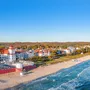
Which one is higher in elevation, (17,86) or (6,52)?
(6,52)

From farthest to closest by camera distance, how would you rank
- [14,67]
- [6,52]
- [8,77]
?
[6,52]
[14,67]
[8,77]

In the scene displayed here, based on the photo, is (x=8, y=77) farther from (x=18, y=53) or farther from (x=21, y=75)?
(x=18, y=53)

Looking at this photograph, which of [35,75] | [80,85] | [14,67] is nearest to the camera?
[80,85]

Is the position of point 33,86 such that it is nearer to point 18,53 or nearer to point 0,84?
point 0,84

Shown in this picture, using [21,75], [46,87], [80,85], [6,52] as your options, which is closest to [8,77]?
[21,75]

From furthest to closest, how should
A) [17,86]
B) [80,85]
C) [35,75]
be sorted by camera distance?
1. [35,75]
2. [80,85]
3. [17,86]

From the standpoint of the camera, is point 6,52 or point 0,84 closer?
Answer: point 0,84

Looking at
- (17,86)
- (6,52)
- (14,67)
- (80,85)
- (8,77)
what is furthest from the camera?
(6,52)

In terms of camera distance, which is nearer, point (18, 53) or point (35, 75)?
point (35, 75)

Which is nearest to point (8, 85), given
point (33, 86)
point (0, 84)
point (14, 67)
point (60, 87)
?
point (0, 84)
